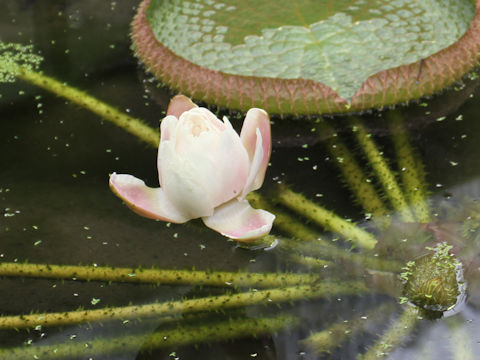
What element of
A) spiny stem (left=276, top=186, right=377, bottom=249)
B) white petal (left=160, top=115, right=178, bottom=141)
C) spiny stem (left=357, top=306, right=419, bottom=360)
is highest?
white petal (left=160, top=115, right=178, bottom=141)

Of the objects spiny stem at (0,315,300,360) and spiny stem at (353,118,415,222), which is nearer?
spiny stem at (0,315,300,360)

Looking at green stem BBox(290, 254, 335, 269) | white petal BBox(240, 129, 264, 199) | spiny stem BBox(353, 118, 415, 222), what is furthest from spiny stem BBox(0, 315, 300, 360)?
spiny stem BBox(353, 118, 415, 222)

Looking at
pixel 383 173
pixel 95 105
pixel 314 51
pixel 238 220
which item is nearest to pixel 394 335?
pixel 238 220

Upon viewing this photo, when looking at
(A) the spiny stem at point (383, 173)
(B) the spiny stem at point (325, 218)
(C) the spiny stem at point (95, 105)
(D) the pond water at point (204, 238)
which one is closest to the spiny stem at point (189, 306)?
(D) the pond water at point (204, 238)

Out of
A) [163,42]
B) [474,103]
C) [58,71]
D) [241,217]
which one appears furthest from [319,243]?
[58,71]

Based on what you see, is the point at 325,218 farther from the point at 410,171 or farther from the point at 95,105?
the point at 95,105

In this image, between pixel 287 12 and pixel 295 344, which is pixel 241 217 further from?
pixel 287 12

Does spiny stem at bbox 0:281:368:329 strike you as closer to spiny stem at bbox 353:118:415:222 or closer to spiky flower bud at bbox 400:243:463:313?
spiky flower bud at bbox 400:243:463:313

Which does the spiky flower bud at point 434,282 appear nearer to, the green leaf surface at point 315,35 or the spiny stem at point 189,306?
the spiny stem at point 189,306
